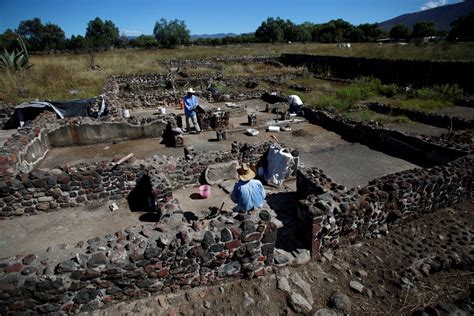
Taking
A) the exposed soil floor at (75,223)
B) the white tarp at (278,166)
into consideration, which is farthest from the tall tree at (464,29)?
the exposed soil floor at (75,223)

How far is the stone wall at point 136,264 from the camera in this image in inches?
148

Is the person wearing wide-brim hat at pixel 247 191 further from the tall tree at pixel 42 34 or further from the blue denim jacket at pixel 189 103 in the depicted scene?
the tall tree at pixel 42 34

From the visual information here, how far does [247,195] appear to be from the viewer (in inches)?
206

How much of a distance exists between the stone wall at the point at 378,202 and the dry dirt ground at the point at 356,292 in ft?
1.11

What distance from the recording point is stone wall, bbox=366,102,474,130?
12.7m

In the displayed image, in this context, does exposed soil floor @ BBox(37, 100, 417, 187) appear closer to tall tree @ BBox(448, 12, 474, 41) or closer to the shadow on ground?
the shadow on ground

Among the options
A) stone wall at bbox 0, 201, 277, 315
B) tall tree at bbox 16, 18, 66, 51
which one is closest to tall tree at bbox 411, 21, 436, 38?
stone wall at bbox 0, 201, 277, 315

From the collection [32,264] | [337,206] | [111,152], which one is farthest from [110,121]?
[337,206]

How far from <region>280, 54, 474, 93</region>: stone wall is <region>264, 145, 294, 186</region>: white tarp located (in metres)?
18.2

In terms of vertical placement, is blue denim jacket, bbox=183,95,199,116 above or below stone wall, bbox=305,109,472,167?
above

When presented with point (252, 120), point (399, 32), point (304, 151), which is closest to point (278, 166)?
point (304, 151)

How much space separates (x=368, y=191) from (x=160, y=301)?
427cm

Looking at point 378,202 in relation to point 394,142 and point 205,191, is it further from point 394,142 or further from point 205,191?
point 394,142

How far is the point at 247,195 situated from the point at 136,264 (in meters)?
2.17
